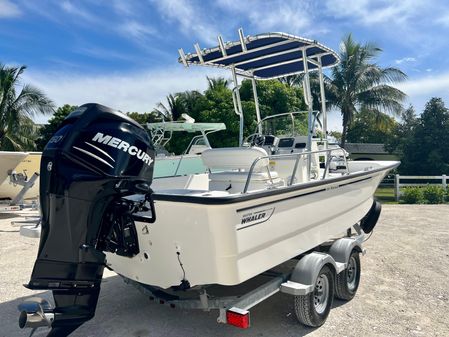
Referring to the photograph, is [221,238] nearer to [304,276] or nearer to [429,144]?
[304,276]

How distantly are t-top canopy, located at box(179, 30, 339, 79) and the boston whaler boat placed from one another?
336mm

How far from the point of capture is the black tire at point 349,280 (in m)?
4.38

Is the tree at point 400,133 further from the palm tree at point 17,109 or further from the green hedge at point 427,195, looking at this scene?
the palm tree at point 17,109

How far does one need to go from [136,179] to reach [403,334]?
2807 millimetres

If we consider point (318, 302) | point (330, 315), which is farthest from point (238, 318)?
point (330, 315)

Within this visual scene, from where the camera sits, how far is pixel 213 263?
3.01 meters

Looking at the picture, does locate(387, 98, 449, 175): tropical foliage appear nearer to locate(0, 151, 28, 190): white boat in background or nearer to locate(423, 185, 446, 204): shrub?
locate(423, 185, 446, 204): shrub

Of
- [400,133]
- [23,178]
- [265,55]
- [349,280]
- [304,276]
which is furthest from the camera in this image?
[400,133]

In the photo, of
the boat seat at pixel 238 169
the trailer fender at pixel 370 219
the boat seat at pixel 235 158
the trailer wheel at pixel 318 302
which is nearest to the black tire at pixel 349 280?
the trailer wheel at pixel 318 302

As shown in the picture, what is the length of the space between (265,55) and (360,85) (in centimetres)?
1753

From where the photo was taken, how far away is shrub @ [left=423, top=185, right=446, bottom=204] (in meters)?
13.9

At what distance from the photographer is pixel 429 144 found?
22938mm

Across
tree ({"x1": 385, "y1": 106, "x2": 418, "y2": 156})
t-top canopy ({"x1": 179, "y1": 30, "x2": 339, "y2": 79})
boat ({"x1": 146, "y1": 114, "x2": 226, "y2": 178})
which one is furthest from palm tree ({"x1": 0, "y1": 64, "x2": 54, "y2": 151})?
tree ({"x1": 385, "y1": 106, "x2": 418, "y2": 156})

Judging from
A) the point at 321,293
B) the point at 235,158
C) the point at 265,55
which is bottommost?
the point at 321,293
